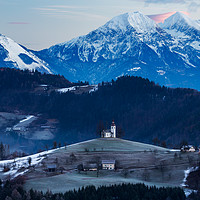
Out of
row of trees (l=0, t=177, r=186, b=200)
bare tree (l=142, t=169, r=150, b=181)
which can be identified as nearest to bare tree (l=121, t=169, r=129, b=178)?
bare tree (l=142, t=169, r=150, b=181)

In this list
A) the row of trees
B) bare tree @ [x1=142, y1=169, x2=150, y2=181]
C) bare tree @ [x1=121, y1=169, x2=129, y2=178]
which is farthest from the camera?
bare tree @ [x1=121, y1=169, x2=129, y2=178]

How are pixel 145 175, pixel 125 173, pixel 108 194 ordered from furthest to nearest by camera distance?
1. pixel 125 173
2. pixel 145 175
3. pixel 108 194

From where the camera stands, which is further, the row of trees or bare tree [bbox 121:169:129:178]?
bare tree [bbox 121:169:129:178]

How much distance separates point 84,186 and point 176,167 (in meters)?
37.7

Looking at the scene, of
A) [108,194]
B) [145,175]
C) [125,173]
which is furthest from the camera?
[125,173]

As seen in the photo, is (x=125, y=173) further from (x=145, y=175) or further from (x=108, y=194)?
(x=108, y=194)

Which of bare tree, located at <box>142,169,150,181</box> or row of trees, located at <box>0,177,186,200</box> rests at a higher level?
bare tree, located at <box>142,169,150,181</box>

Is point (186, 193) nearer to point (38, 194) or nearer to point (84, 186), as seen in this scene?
point (84, 186)

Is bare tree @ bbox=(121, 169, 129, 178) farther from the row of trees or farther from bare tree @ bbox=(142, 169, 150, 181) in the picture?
the row of trees

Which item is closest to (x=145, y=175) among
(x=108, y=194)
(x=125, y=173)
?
(x=125, y=173)

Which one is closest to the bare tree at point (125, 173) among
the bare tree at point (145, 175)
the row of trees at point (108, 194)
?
the bare tree at point (145, 175)

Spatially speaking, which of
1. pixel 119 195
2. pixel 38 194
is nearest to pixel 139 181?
pixel 119 195

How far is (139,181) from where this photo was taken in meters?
174

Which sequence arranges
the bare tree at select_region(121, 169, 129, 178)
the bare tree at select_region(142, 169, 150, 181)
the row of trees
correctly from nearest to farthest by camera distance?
1. the row of trees
2. the bare tree at select_region(142, 169, 150, 181)
3. the bare tree at select_region(121, 169, 129, 178)
